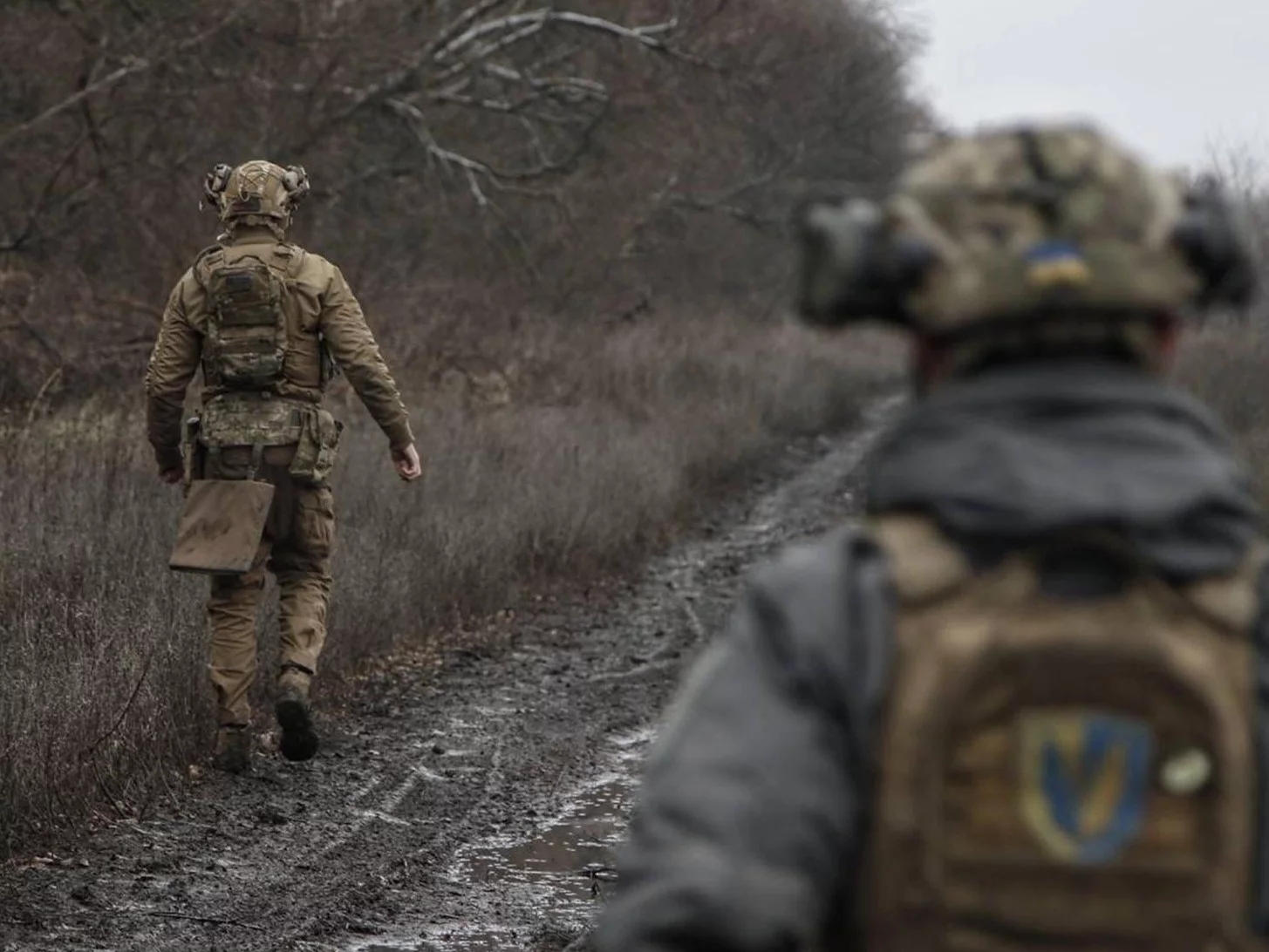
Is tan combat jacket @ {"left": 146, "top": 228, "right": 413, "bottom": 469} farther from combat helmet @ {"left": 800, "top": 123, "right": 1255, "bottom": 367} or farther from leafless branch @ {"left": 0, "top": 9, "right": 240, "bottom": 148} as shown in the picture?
leafless branch @ {"left": 0, "top": 9, "right": 240, "bottom": 148}

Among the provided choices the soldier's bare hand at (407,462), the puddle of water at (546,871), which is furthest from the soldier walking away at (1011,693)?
the soldier's bare hand at (407,462)

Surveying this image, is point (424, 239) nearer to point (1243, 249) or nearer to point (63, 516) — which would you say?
point (63, 516)

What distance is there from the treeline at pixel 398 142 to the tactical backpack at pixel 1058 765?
9.71m

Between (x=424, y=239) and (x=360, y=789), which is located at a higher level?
(x=424, y=239)

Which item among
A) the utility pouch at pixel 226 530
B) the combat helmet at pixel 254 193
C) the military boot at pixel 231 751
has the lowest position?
the military boot at pixel 231 751

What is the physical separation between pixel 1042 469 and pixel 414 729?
7.09 metres

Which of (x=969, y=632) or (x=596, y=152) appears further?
(x=596, y=152)

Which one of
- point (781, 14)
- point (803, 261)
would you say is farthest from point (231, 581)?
point (781, 14)

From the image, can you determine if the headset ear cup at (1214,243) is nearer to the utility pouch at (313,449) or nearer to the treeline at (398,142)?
the utility pouch at (313,449)

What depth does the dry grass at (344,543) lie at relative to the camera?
714cm

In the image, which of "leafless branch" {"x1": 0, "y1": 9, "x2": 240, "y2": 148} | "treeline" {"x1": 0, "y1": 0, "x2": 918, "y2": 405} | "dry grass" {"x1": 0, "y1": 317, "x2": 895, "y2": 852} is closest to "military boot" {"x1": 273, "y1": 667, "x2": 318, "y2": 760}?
"dry grass" {"x1": 0, "y1": 317, "x2": 895, "y2": 852}

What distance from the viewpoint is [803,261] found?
7.41ft

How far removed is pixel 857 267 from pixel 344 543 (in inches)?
359

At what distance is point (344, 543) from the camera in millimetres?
11078
